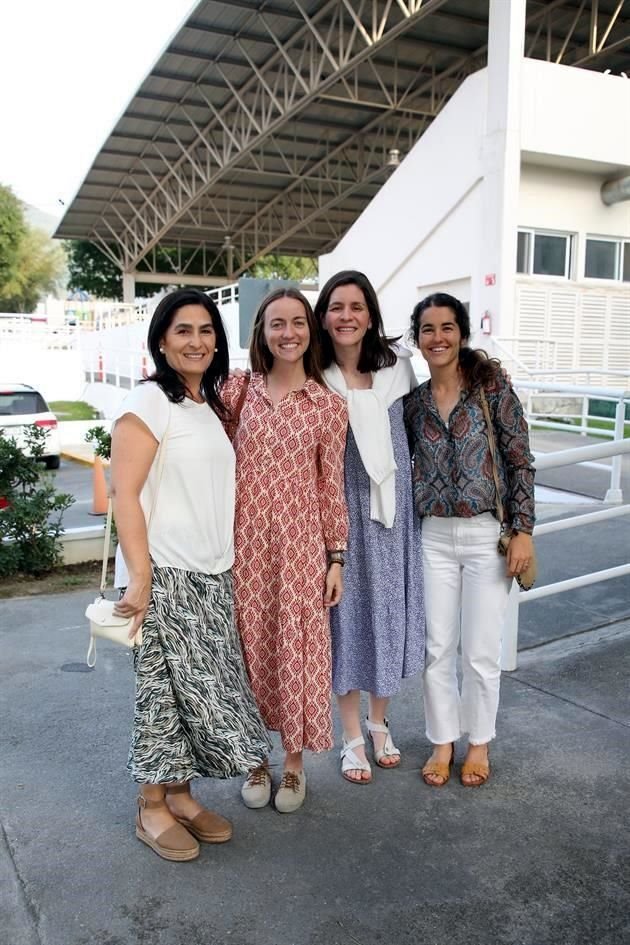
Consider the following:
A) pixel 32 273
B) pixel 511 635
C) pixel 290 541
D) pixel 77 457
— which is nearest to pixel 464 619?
pixel 290 541

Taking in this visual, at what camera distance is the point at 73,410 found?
23547 millimetres

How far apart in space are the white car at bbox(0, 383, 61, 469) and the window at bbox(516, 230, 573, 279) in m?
9.39

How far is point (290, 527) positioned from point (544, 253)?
14.9m

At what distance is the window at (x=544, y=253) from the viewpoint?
1577 centimetres

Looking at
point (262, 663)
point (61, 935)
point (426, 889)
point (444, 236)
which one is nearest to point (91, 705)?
point (262, 663)

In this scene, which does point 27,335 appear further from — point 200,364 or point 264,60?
point 200,364

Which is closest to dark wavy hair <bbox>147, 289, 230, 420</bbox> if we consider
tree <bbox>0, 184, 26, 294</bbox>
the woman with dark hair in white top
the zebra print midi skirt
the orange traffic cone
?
the woman with dark hair in white top

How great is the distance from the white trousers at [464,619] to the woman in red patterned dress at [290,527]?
41 cm

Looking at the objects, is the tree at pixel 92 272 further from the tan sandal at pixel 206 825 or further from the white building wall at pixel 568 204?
the tan sandal at pixel 206 825

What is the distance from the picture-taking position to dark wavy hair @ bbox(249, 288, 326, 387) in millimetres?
2797

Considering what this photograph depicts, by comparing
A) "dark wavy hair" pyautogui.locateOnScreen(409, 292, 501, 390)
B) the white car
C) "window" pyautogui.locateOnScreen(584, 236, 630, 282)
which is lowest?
the white car

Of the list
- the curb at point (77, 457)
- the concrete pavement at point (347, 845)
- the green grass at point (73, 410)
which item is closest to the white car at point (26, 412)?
the curb at point (77, 457)

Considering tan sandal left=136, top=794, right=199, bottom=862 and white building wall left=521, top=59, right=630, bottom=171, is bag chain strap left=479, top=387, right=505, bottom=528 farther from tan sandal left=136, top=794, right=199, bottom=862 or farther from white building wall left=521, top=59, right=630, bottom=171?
white building wall left=521, top=59, right=630, bottom=171

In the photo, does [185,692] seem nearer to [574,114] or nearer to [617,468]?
[617,468]
